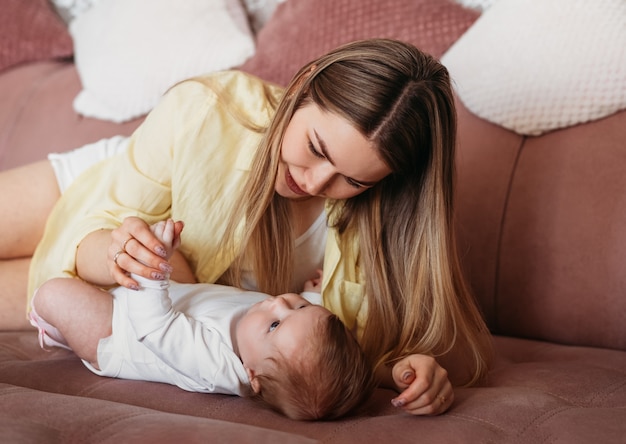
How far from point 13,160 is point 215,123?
1125mm

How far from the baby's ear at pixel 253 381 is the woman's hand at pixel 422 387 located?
0.72ft

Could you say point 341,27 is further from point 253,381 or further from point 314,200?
point 253,381

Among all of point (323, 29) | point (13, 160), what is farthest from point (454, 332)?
point (13, 160)

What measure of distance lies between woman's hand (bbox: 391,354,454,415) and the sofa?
0.8 inches

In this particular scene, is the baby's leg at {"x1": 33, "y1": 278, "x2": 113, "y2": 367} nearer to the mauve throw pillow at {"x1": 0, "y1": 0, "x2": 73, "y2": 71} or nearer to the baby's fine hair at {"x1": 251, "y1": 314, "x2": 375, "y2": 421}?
the baby's fine hair at {"x1": 251, "y1": 314, "x2": 375, "y2": 421}

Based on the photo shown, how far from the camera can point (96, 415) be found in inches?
43.1

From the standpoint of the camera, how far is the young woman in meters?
1.33

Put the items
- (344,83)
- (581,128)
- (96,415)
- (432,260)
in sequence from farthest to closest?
(581,128) → (432,260) → (344,83) → (96,415)

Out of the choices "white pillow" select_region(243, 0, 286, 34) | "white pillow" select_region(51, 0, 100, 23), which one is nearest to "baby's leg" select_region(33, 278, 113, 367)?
"white pillow" select_region(243, 0, 286, 34)

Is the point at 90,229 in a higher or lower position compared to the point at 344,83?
lower

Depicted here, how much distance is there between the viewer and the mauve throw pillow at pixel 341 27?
209 cm

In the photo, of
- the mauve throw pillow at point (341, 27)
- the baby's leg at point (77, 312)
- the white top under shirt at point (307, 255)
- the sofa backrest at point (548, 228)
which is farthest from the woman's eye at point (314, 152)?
the mauve throw pillow at point (341, 27)

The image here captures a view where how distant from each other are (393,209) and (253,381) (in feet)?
1.58

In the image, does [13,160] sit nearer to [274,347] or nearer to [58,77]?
[58,77]
